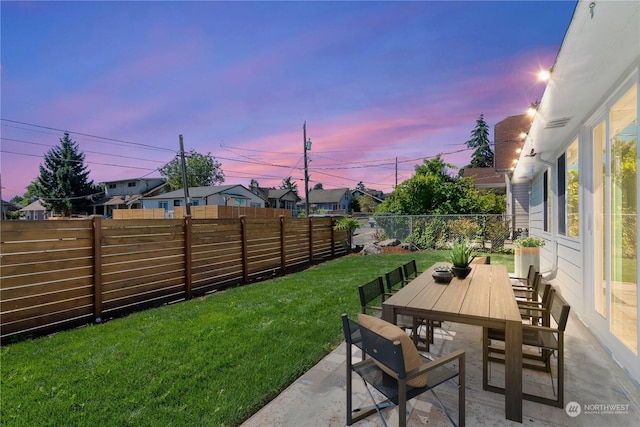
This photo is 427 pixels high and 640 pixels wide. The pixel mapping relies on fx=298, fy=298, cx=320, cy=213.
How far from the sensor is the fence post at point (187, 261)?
17.2 ft

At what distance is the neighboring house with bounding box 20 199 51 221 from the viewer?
113ft

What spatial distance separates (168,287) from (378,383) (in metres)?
4.34

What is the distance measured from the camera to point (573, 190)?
4.36 metres

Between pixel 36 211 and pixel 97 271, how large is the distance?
147 feet

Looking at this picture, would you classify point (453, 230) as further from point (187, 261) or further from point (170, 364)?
point (170, 364)

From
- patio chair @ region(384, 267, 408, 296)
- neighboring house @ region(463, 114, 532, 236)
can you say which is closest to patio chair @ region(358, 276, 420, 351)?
patio chair @ region(384, 267, 408, 296)

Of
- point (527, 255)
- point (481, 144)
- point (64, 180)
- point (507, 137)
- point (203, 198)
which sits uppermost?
point (481, 144)

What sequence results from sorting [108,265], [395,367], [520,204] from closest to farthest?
[395,367] → [108,265] → [520,204]

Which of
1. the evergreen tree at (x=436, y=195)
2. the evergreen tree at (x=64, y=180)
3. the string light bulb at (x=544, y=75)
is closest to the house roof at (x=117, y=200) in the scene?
the evergreen tree at (x=64, y=180)

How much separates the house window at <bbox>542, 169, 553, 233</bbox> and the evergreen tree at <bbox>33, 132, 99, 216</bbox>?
41.9m

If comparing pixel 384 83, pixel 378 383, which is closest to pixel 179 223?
pixel 378 383

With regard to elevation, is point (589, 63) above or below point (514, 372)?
above

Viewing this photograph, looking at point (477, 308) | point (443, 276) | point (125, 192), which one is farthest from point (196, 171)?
point (477, 308)

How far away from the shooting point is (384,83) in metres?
9.70
